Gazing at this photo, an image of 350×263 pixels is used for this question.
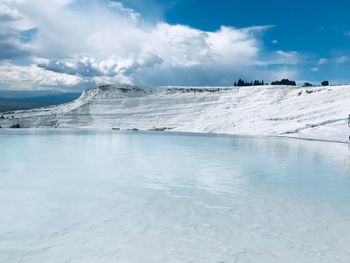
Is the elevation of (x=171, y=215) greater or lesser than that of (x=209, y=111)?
lesser

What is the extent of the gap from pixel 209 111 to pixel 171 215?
247 ft

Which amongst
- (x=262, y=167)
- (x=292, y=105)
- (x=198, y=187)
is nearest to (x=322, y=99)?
(x=292, y=105)

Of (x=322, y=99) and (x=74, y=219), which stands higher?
(x=322, y=99)

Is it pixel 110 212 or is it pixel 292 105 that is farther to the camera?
pixel 292 105

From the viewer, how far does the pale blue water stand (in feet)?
27.0

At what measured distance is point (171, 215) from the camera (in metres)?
11.1

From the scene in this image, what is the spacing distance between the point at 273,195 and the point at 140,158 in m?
12.8

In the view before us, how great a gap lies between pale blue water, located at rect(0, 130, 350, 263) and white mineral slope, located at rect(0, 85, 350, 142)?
4148 centimetres

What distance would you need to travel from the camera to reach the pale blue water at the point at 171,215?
8219 millimetres

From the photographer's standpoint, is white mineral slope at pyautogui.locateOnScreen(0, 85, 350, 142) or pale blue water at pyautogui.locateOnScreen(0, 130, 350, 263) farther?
white mineral slope at pyautogui.locateOnScreen(0, 85, 350, 142)

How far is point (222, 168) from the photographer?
70.2 ft

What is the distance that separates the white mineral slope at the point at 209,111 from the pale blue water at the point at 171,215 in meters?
41.5

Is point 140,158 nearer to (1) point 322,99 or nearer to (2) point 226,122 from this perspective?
(2) point 226,122

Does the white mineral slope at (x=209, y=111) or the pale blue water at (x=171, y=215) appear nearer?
the pale blue water at (x=171, y=215)
